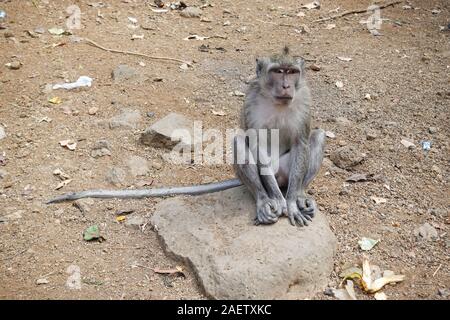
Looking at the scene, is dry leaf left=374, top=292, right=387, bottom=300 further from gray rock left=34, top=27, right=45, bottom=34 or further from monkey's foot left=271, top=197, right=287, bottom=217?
gray rock left=34, top=27, right=45, bottom=34

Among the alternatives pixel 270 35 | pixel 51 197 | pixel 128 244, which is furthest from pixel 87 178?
pixel 270 35

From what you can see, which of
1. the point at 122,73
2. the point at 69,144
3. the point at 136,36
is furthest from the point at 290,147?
the point at 136,36

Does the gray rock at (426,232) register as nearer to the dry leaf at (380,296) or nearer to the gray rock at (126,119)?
the dry leaf at (380,296)

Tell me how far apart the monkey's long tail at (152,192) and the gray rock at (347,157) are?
1202 millimetres

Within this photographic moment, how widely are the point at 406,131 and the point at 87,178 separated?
3488 mm

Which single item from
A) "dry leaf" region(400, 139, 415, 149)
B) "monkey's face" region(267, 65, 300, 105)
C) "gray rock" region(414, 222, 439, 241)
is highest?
"monkey's face" region(267, 65, 300, 105)

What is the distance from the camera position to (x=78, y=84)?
6.77 m

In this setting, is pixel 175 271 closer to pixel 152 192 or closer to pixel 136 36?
pixel 152 192

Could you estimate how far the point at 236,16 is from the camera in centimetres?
874

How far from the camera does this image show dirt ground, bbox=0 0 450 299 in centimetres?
437

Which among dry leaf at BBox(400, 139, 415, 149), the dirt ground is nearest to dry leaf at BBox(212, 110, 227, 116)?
the dirt ground

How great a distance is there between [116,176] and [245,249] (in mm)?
1915

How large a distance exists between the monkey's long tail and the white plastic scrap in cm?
210

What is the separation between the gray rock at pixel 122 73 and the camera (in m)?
6.96
